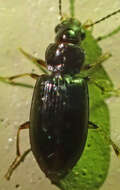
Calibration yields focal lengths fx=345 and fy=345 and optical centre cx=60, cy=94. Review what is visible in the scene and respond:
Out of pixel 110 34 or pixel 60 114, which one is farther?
pixel 110 34

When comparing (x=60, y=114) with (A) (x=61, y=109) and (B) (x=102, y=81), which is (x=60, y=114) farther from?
(B) (x=102, y=81)

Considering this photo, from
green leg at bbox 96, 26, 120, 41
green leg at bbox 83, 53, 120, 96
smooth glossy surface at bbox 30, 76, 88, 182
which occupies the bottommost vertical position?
smooth glossy surface at bbox 30, 76, 88, 182

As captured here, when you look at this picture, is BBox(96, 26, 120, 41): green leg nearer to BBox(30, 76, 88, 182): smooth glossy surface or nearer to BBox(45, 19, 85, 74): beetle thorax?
BBox(45, 19, 85, 74): beetle thorax

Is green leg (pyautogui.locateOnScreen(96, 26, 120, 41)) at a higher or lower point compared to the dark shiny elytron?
higher

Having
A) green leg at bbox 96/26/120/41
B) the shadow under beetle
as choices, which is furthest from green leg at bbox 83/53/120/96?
green leg at bbox 96/26/120/41

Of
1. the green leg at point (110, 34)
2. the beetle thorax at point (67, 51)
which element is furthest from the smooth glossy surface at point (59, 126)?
the green leg at point (110, 34)

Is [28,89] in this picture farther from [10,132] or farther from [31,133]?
[31,133]

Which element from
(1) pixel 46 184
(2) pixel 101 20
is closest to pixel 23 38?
(2) pixel 101 20

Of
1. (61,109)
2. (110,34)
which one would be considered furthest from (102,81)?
(61,109)
